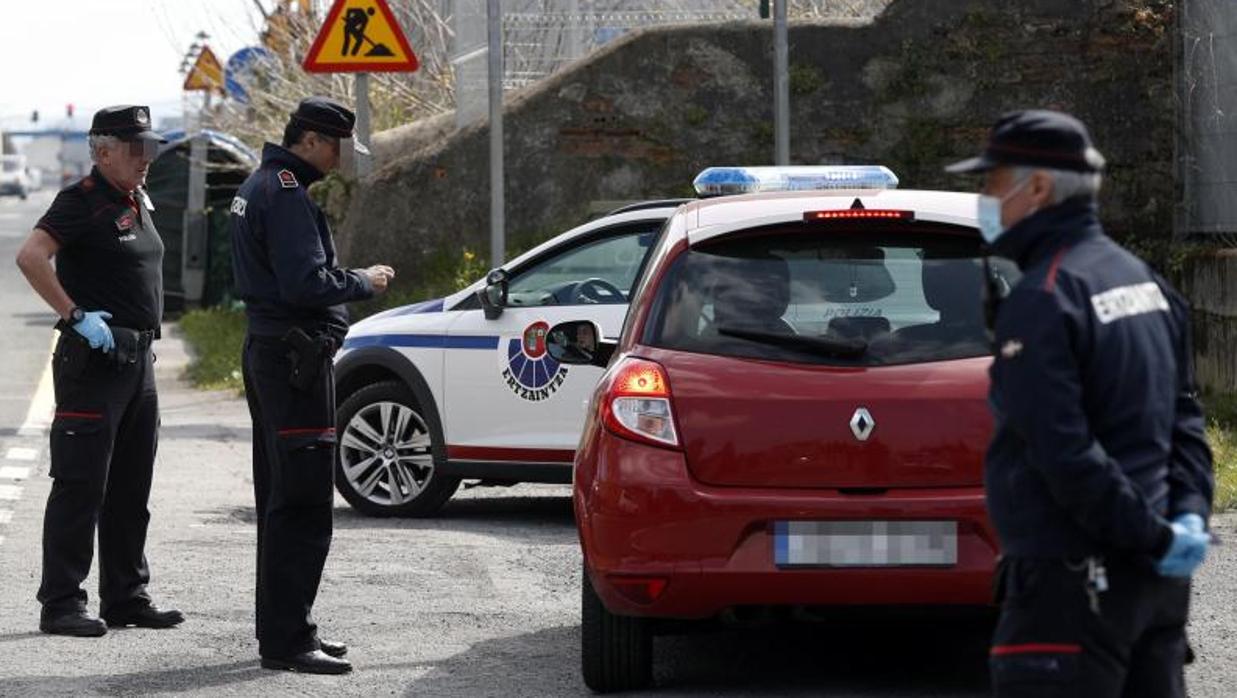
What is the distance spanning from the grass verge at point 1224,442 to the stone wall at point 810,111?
2.61 m

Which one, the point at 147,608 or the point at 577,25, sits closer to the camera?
the point at 147,608

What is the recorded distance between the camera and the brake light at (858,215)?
6.92 meters

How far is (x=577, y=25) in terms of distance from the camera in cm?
2017

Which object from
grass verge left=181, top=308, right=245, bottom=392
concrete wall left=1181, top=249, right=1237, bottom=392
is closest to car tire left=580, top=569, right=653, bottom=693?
Result: concrete wall left=1181, top=249, right=1237, bottom=392

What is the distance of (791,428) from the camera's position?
653 centimetres

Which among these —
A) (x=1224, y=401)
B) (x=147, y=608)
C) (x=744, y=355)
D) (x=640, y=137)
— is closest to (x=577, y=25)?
(x=640, y=137)

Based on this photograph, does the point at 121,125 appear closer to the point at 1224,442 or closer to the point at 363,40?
the point at 1224,442

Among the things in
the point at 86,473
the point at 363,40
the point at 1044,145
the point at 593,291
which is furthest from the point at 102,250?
the point at 363,40

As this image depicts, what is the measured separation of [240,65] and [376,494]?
17065 mm

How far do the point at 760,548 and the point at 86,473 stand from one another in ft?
9.07

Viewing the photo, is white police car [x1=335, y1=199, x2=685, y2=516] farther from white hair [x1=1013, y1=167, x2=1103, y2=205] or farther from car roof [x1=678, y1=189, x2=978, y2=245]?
white hair [x1=1013, y1=167, x2=1103, y2=205]

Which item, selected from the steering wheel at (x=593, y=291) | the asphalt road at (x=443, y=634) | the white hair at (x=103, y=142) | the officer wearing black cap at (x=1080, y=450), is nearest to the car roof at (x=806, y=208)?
the asphalt road at (x=443, y=634)

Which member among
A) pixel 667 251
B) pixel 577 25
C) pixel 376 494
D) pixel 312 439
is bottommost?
pixel 376 494

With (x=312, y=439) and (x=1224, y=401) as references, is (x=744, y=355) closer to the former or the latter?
(x=312, y=439)
